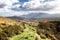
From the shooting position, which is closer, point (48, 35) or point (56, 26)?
point (48, 35)

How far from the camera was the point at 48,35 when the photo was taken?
132ft

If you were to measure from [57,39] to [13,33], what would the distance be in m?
8.96

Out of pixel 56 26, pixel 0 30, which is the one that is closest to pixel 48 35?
pixel 56 26

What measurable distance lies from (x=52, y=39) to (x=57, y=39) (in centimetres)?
132

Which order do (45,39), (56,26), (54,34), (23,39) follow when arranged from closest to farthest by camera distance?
(23,39), (45,39), (54,34), (56,26)

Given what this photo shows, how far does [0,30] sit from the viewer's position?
3403 centimetres

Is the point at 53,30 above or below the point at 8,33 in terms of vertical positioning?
below

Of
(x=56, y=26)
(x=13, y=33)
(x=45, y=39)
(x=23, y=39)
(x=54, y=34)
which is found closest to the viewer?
(x=23, y=39)

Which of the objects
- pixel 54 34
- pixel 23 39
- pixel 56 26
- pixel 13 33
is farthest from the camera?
pixel 56 26

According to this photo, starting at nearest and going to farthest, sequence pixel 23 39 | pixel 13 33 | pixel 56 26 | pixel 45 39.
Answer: pixel 23 39 → pixel 13 33 → pixel 45 39 → pixel 56 26

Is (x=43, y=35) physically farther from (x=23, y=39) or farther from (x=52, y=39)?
(x=23, y=39)

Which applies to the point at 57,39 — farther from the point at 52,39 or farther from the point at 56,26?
the point at 56,26

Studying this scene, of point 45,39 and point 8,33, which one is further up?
point 8,33

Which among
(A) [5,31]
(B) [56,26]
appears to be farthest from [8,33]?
(B) [56,26]
